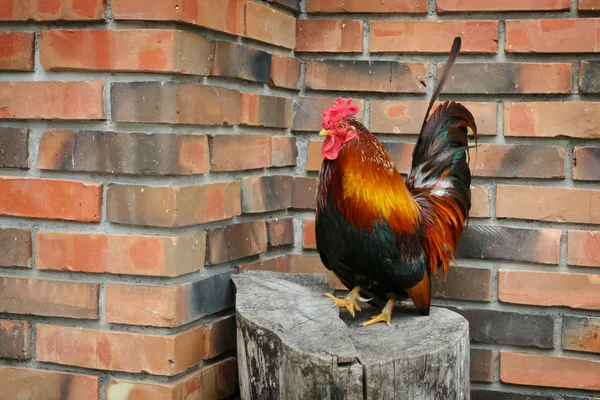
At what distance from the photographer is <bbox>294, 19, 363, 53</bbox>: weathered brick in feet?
8.07

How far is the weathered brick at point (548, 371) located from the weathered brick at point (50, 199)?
1.28 metres

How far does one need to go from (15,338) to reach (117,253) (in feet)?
1.23

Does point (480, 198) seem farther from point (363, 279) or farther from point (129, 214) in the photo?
point (129, 214)

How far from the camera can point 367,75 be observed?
8.05 feet

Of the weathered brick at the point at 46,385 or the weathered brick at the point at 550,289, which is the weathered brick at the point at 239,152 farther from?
the weathered brick at the point at 550,289

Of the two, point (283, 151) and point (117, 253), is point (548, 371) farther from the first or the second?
point (117, 253)

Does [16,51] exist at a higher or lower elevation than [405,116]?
higher

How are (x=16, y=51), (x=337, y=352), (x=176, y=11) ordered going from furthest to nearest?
(x=16, y=51), (x=176, y=11), (x=337, y=352)

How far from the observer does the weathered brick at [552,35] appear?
7.54 ft

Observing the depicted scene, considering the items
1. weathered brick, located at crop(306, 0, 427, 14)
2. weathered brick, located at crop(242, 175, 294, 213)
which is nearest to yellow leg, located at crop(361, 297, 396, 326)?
weathered brick, located at crop(242, 175, 294, 213)

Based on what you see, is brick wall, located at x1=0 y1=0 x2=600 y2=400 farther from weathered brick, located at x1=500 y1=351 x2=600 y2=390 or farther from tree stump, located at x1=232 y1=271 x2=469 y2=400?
tree stump, located at x1=232 y1=271 x2=469 y2=400

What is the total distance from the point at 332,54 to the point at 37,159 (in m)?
0.98

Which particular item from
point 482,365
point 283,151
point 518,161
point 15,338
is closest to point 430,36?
point 518,161

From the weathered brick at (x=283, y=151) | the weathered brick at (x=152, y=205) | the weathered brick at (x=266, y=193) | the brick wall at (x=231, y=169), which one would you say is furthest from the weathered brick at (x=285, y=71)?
the weathered brick at (x=152, y=205)
